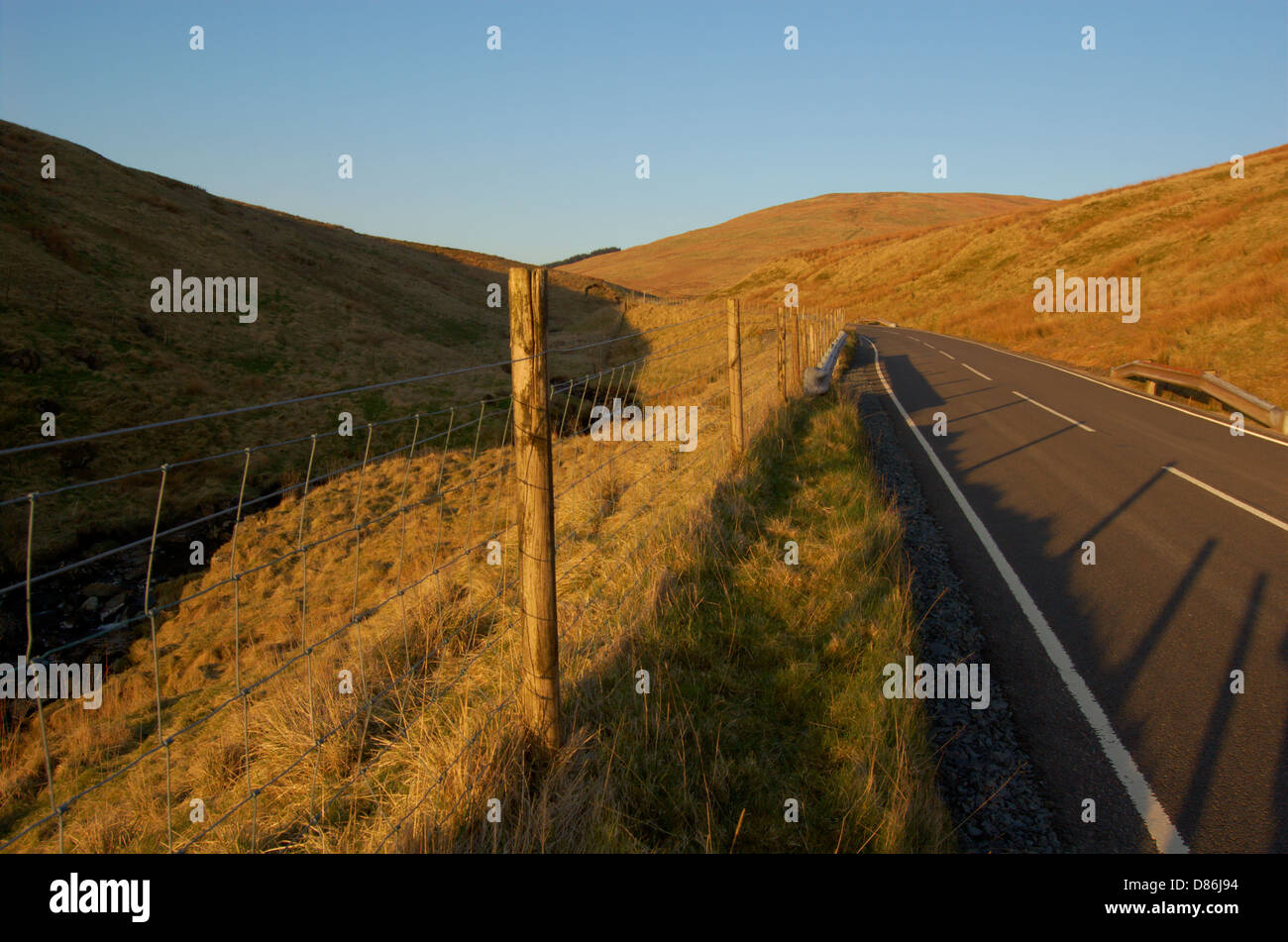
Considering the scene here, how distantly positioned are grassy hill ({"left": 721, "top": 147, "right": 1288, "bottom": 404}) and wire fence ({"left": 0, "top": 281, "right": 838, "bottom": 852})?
45.6 ft

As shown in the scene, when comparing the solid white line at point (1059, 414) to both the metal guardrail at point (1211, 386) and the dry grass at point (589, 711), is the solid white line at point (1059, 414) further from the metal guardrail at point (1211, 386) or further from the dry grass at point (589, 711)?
the dry grass at point (589, 711)

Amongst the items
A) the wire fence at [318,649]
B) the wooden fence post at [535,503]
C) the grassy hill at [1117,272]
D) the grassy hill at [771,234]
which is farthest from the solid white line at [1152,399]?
the grassy hill at [771,234]

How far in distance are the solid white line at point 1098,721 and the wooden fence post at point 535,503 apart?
8.91 ft

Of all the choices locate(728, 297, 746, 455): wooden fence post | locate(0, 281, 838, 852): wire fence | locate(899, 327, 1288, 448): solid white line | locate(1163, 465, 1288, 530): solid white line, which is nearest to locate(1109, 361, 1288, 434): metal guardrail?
locate(899, 327, 1288, 448): solid white line

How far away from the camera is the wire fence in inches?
125

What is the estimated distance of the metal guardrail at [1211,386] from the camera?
12.1 meters

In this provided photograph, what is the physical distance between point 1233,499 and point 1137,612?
12.6ft

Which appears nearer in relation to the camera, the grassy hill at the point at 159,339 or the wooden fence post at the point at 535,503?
the wooden fence post at the point at 535,503

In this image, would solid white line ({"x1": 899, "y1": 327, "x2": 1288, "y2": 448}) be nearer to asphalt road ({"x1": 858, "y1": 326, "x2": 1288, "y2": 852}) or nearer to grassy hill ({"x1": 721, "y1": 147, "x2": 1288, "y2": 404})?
asphalt road ({"x1": 858, "y1": 326, "x2": 1288, "y2": 852})

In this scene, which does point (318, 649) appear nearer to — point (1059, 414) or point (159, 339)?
point (1059, 414)

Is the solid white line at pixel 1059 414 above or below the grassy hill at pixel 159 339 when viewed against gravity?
below

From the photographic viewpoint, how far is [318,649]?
6.80 m
